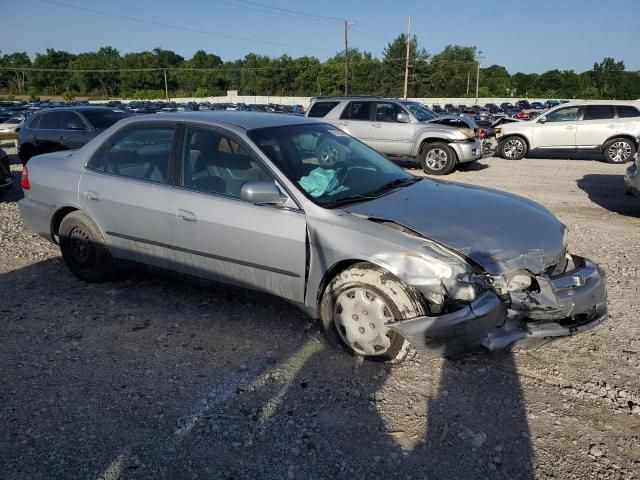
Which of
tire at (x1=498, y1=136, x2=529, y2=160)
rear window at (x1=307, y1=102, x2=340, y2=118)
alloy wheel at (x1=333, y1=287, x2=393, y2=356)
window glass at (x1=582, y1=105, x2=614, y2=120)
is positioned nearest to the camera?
alloy wheel at (x1=333, y1=287, x2=393, y2=356)

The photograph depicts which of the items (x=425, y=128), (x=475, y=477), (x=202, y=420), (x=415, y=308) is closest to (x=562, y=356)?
(x=415, y=308)

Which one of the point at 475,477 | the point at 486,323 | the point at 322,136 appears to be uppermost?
the point at 322,136

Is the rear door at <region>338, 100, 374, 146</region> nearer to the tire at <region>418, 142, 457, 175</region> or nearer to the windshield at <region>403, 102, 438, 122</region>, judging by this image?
the windshield at <region>403, 102, 438, 122</region>

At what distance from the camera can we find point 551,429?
2842mm

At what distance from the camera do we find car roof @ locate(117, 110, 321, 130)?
4164 mm

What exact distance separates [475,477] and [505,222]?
5.77 ft

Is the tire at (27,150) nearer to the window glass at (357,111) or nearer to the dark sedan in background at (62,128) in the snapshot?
the dark sedan in background at (62,128)

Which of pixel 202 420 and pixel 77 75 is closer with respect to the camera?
pixel 202 420

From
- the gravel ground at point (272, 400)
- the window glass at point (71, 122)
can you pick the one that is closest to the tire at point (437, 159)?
the window glass at point (71, 122)

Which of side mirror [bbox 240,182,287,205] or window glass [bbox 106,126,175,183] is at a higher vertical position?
window glass [bbox 106,126,175,183]

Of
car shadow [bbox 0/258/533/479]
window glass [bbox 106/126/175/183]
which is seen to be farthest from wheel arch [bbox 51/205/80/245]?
car shadow [bbox 0/258/533/479]

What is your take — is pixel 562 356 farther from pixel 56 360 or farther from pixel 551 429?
pixel 56 360

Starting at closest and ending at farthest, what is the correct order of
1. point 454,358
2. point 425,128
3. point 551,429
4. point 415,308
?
point 551,429 → point 415,308 → point 454,358 → point 425,128

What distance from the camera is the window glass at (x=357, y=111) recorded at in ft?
42.2
